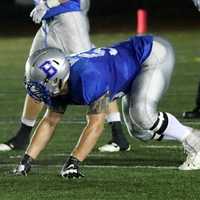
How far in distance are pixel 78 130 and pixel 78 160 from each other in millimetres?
2917

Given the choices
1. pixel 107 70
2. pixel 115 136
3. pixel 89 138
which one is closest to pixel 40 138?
pixel 89 138

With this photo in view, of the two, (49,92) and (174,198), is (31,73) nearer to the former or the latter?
(49,92)

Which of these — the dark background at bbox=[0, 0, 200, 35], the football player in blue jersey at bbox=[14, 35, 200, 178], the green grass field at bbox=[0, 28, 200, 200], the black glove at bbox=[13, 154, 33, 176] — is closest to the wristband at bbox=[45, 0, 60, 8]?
the green grass field at bbox=[0, 28, 200, 200]

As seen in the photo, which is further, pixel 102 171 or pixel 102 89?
pixel 102 171

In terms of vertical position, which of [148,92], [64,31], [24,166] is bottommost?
[24,166]

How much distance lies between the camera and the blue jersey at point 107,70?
22.3 ft

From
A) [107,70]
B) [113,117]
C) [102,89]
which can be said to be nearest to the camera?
[102,89]

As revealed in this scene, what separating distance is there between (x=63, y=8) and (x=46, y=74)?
2.10 metres

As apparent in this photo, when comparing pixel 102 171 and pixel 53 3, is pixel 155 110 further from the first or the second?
pixel 53 3

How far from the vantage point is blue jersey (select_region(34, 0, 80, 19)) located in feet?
28.7

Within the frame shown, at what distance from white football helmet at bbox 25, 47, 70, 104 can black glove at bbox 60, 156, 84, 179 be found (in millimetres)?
469

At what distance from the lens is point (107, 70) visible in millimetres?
6984

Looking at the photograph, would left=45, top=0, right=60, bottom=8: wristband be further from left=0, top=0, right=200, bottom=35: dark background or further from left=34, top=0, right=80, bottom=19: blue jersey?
left=0, top=0, right=200, bottom=35: dark background

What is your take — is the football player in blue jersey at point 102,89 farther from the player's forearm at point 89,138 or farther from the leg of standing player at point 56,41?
the leg of standing player at point 56,41
